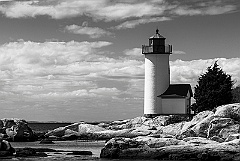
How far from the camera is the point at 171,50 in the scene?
204 feet

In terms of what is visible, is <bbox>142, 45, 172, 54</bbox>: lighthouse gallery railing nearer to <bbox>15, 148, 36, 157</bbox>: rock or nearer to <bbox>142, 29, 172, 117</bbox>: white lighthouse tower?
<bbox>142, 29, 172, 117</bbox>: white lighthouse tower

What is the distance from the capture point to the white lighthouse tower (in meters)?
61.9

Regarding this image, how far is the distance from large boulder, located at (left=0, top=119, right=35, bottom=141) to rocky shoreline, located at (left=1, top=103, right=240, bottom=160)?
357 centimetres

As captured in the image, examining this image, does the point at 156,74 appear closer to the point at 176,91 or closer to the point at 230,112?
the point at 176,91

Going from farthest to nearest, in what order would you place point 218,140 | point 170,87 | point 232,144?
point 170,87, point 218,140, point 232,144

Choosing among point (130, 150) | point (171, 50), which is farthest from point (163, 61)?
point (130, 150)

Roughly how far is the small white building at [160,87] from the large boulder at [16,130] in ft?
47.7

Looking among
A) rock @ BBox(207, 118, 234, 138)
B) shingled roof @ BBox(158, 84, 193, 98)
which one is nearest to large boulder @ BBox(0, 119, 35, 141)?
shingled roof @ BBox(158, 84, 193, 98)

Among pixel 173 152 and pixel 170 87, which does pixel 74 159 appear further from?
pixel 170 87

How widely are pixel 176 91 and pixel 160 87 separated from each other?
192 centimetres

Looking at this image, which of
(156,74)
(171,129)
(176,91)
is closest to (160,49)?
(156,74)

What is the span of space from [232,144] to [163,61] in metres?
29.6

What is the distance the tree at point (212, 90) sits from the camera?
185 feet

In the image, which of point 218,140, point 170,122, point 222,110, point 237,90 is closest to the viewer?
point 218,140
